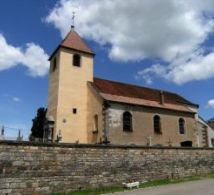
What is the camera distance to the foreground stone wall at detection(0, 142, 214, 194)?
13984mm

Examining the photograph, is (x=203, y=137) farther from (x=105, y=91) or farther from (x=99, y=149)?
(x=99, y=149)

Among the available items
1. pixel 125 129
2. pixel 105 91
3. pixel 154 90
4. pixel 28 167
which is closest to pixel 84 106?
pixel 105 91

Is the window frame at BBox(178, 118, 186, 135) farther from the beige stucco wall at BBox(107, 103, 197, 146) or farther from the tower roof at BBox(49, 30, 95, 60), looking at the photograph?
the tower roof at BBox(49, 30, 95, 60)

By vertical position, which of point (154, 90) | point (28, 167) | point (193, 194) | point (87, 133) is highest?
point (154, 90)

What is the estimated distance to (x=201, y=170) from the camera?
22.0m

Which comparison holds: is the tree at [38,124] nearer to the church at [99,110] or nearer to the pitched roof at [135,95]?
the church at [99,110]

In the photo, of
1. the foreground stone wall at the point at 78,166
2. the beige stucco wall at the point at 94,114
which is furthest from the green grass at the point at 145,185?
the beige stucco wall at the point at 94,114

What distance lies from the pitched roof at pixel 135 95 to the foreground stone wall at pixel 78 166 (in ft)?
30.9

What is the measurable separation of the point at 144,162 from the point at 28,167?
7.29 meters

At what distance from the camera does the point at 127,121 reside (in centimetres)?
2820

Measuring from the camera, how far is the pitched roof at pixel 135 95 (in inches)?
1144

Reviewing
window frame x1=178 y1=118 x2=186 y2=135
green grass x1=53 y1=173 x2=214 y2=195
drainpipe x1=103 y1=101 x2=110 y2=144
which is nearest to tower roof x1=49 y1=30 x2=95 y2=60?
drainpipe x1=103 y1=101 x2=110 y2=144

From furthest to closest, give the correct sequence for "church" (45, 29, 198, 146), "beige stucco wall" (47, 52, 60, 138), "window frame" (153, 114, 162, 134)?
"window frame" (153, 114, 162, 134), "beige stucco wall" (47, 52, 60, 138), "church" (45, 29, 198, 146)

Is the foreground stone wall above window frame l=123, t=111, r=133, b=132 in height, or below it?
below
